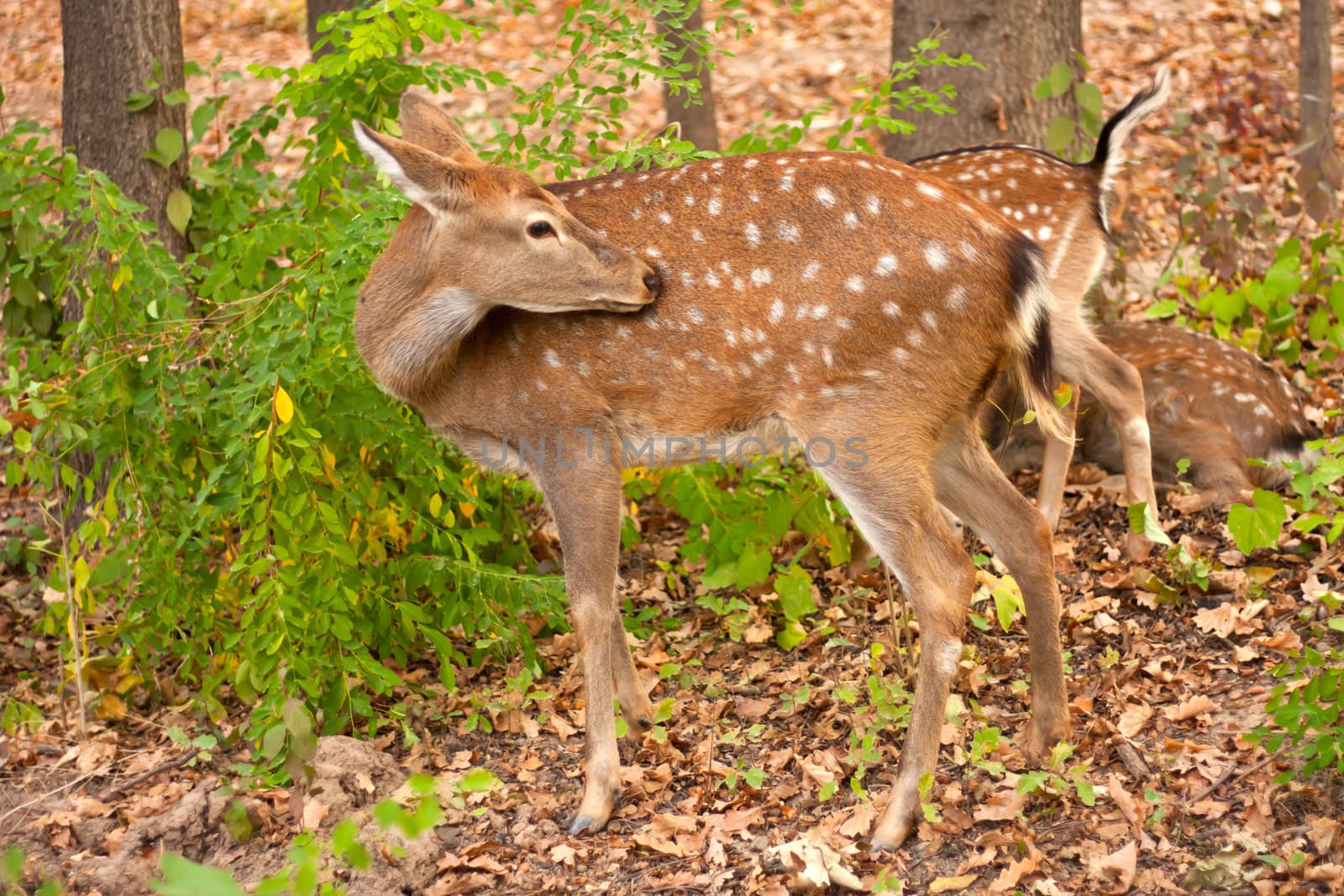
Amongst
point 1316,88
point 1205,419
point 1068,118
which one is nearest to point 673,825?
point 1205,419

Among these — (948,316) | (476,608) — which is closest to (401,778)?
(476,608)

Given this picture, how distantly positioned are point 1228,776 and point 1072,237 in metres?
2.46

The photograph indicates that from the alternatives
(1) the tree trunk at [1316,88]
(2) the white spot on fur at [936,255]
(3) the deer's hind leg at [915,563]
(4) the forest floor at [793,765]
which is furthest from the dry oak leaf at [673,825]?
(1) the tree trunk at [1316,88]

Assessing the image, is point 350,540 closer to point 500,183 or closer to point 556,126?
point 500,183

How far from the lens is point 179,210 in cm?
609

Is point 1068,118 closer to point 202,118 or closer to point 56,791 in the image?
point 202,118

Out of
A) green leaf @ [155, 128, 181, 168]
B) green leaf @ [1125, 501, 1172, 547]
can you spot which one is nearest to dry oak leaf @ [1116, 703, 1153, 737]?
green leaf @ [1125, 501, 1172, 547]

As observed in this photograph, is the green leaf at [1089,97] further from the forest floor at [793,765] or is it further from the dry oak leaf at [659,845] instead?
the dry oak leaf at [659,845]

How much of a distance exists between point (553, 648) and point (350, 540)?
1.03 metres

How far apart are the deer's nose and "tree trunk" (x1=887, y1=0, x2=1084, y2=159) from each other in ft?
10.7

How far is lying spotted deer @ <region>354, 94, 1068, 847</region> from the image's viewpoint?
4125 millimetres

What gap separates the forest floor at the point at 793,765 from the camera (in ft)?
12.9

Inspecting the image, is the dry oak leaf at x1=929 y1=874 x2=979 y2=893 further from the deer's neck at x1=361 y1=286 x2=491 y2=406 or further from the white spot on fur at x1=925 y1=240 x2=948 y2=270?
the deer's neck at x1=361 y1=286 x2=491 y2=406

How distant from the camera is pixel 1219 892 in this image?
11.8 feet
